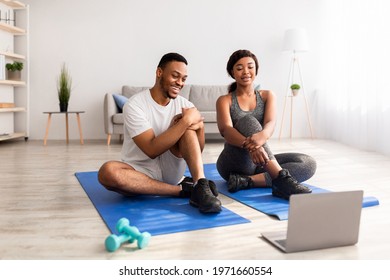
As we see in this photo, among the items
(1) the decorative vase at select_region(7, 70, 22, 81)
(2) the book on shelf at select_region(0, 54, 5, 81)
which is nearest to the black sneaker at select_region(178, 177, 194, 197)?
(2) the book on shelf at select_region(0, 54, 5, 81)

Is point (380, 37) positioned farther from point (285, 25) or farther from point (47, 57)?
point (47, 57)

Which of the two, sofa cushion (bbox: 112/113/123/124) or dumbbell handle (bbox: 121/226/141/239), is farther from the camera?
sofa cushion (bbox: 112/113/123/124)

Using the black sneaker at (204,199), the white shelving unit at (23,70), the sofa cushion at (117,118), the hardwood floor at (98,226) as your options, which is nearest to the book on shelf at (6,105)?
the white shelving unit at (23,70)

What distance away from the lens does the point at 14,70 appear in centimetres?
548

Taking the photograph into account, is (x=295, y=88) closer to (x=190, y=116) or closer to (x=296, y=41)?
(x=296, y=41)

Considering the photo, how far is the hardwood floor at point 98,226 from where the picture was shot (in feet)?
4.94

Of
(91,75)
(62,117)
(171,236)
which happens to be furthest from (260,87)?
(171,236)

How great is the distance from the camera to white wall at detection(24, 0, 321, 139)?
592 centimetres

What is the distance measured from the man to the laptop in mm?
568

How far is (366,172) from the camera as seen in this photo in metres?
3.28

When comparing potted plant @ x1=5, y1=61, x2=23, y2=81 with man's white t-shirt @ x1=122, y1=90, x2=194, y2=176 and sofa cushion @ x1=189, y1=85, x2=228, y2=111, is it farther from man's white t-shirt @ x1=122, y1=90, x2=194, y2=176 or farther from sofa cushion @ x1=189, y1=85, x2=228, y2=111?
man's white t-shirt @ x1=122, y1=90, x2=194, y2=176

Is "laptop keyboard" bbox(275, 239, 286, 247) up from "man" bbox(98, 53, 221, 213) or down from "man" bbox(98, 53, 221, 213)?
down

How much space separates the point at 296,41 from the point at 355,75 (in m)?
1.05

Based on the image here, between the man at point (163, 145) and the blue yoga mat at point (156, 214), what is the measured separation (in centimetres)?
5
